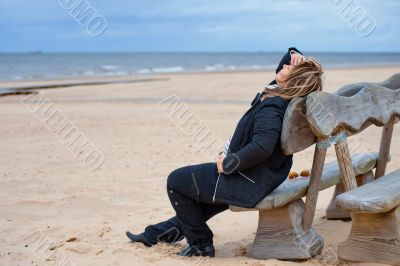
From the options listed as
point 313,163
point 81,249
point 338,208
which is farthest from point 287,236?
point 81,249

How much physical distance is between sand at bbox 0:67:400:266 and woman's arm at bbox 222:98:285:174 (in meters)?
0.81

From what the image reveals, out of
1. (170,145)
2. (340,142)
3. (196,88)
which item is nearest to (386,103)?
(340,142)

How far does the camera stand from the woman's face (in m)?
4.50

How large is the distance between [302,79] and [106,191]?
3.66 meters

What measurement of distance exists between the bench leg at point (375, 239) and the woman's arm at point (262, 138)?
0.78m

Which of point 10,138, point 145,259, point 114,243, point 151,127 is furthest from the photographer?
point 151,127

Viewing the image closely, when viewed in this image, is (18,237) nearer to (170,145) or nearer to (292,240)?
(292,240)

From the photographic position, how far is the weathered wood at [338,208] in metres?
5.91

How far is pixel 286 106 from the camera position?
4.50 meters

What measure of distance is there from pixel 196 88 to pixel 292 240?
19.8 meters

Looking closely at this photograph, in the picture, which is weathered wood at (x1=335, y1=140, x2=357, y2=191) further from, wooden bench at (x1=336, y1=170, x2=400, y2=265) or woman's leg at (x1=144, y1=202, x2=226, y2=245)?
woman's leg at (x1=144, y1=202, x2=226, y2=245)

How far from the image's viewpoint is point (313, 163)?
4629mm

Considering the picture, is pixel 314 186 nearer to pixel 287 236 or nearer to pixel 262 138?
pixel 287 236

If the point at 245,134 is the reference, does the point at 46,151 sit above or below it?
above
